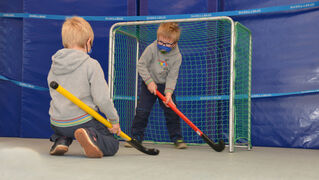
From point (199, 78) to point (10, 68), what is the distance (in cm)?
199

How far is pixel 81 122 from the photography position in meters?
2.21

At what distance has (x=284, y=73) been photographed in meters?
3.39

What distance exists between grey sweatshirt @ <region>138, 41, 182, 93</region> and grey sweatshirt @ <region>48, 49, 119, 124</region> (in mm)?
908

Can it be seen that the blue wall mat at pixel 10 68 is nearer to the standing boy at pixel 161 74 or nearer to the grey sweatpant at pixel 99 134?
the standing boy at pixel 161 74

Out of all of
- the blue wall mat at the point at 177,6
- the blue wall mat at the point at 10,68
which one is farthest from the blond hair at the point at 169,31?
the blue wall mat at the point at 10,68

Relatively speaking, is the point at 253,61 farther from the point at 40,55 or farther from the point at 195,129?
the point at 40,55

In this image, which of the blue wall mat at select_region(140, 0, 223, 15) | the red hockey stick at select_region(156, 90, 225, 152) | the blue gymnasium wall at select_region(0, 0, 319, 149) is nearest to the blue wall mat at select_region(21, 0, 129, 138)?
the blue gymnasium wall at select_region(0, 0, 319, 149)

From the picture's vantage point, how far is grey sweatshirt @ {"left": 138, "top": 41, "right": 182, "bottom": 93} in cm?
310

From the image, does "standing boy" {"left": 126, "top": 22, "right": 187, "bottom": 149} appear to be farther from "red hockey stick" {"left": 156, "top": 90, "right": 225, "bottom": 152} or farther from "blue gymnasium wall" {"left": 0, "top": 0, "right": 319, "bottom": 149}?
"blue gymnasium wall" {"left": 0, "top": 0, "right": 319, "bottom": 149}

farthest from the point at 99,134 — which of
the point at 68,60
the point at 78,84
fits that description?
the point at 68,60

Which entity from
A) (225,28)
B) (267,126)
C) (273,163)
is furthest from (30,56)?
(273,163)

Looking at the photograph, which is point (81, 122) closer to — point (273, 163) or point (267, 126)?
point (273, 163)

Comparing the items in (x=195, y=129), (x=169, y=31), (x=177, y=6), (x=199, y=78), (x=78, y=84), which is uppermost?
(x=177, y=6)

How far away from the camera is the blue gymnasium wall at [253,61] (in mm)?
3332
